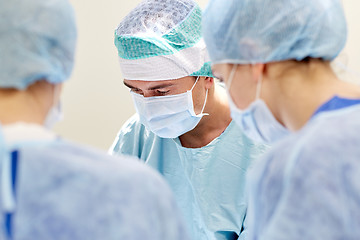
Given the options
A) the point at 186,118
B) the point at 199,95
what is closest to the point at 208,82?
the point at 199,95

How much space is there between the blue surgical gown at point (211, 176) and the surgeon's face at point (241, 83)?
2.10 feet

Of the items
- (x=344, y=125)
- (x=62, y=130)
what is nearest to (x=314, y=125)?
(x=344, y=125)

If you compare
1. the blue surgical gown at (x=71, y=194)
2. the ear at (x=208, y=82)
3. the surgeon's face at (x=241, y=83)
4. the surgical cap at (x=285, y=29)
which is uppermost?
the surgical cap at (x=285, y=29)

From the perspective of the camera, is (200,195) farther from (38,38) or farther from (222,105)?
(38,38)

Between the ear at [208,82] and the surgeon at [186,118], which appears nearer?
the surgeon at [186,118]

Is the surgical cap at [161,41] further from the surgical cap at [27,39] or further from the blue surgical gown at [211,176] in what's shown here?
the surgical cap at [27,39]

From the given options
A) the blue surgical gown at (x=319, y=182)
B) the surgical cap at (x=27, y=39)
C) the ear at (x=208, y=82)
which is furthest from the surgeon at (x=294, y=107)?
the ear at (x=208, y=82)

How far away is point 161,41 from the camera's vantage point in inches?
65.6

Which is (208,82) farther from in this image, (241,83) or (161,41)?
(241,83)

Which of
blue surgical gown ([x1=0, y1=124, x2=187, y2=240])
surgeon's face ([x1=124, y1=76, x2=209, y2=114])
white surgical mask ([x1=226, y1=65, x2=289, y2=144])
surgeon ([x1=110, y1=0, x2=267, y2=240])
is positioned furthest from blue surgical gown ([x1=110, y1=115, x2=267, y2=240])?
blue surgical gown ([x1=0, y1=124, x2=187, y2=240])

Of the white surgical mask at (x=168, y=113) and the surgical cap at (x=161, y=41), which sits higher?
the surgical cap at (x=161, y=41)

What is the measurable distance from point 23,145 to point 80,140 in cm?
208

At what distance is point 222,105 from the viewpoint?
1.92 m

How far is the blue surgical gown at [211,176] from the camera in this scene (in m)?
1.79
